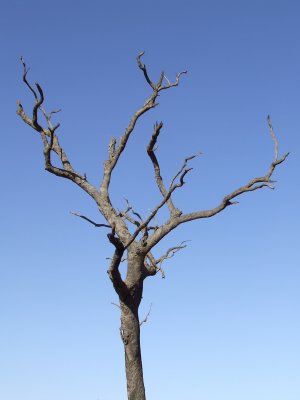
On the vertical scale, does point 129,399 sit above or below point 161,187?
below

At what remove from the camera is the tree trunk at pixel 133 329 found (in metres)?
10.7

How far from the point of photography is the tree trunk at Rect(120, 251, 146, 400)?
1073cm

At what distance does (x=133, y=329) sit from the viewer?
35.7 ft

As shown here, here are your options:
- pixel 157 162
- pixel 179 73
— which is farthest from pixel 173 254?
pixel 179 73

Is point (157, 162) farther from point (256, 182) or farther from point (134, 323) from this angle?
point (134, 323)

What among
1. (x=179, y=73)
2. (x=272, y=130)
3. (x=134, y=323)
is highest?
(x=179, y=73)

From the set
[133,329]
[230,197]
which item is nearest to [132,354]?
[133,329]

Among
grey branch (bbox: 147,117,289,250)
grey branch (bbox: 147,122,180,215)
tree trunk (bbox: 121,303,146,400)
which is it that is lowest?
tree trunk (bbox: 121,303,146,400)

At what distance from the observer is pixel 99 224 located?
10.1 m

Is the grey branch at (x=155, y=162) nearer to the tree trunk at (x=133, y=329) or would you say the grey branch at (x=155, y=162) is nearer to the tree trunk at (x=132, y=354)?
the tree trunk at (x=133, y=329)

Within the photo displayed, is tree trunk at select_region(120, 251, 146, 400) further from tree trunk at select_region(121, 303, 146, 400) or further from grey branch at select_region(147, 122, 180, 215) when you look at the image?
grey branch at select_region(147, 122, 180, 215)

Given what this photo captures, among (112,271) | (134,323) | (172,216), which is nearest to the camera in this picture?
(112,271)

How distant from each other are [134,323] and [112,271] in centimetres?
137

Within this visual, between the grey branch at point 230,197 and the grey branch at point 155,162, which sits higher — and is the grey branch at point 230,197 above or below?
below
